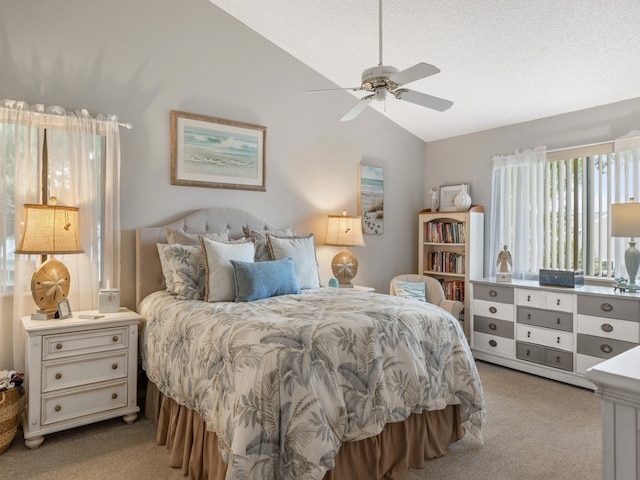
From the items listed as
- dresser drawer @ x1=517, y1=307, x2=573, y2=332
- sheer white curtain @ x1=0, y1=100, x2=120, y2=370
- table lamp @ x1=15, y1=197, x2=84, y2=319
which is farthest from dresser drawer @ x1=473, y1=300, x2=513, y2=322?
table lamp @ x1=15, y1=197, x2=84, y2=319

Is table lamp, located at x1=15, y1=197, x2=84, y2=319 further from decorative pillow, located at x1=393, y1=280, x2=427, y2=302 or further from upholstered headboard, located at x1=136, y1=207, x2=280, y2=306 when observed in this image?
decorative pillow, located at x1=393, y1=280, x2=427, y2=302

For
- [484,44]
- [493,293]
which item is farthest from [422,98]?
[493,293]

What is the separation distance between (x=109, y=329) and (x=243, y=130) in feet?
6.82

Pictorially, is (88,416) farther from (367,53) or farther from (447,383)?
(367,53)

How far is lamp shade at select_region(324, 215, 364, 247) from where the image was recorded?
14.1 ft

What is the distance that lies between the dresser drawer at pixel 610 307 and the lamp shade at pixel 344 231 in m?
2.04

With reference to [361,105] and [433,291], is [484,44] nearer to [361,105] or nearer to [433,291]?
[361,105]

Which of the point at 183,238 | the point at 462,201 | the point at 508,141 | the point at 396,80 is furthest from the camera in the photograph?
the point at 462,201

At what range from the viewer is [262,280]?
2.88m

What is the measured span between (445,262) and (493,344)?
1073 millimetres

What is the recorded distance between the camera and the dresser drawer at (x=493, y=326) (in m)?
4.10

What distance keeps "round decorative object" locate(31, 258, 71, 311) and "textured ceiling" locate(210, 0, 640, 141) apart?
263 centimetres

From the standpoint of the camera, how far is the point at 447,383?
243 centimetres

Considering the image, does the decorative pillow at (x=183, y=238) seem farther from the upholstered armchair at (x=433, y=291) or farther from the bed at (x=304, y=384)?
the upholstered armchair at (x=433, y=291)
